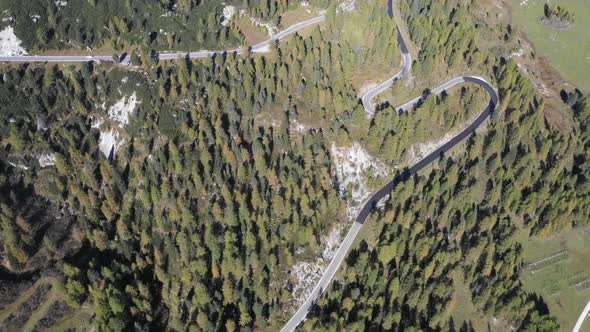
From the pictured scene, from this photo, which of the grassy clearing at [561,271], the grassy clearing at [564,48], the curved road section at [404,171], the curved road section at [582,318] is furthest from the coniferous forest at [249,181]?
the grassy clearing at [564,48]

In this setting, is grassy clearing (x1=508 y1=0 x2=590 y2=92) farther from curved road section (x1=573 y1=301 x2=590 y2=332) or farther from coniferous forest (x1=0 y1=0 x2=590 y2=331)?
curved road section (x1=573 y1=301 x2=590 y2=332)

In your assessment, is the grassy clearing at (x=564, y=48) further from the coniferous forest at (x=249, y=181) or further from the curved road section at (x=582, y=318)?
the curved road section at (x=582, y=318)

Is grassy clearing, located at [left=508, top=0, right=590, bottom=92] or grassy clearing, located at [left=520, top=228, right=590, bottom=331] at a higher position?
grassy clearing, located at [left=508, top=0, right=590, bottom=92]

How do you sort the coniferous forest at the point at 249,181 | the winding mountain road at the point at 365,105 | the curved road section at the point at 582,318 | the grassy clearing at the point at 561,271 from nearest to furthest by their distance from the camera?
the coniferous forest at the point at 249,181, the winding mountain road at the point at 365,105, the curved road section at the point at 582,318, the grassy clearing at the point at 561,271

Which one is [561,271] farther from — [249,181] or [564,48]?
[564,48]

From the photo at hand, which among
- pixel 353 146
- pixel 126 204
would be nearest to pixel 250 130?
pixel 353 146

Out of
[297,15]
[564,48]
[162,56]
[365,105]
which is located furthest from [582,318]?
[162,56]

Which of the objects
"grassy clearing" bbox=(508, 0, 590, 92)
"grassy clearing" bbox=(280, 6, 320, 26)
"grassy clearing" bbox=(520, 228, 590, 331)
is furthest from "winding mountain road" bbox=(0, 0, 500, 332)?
"grassy clearing" bbox=(508, 0, 590, 92)

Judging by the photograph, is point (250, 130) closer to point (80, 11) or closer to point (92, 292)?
point (92, 292)

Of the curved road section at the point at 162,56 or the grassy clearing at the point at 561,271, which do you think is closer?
the grassy clearing at the point at 561,271
